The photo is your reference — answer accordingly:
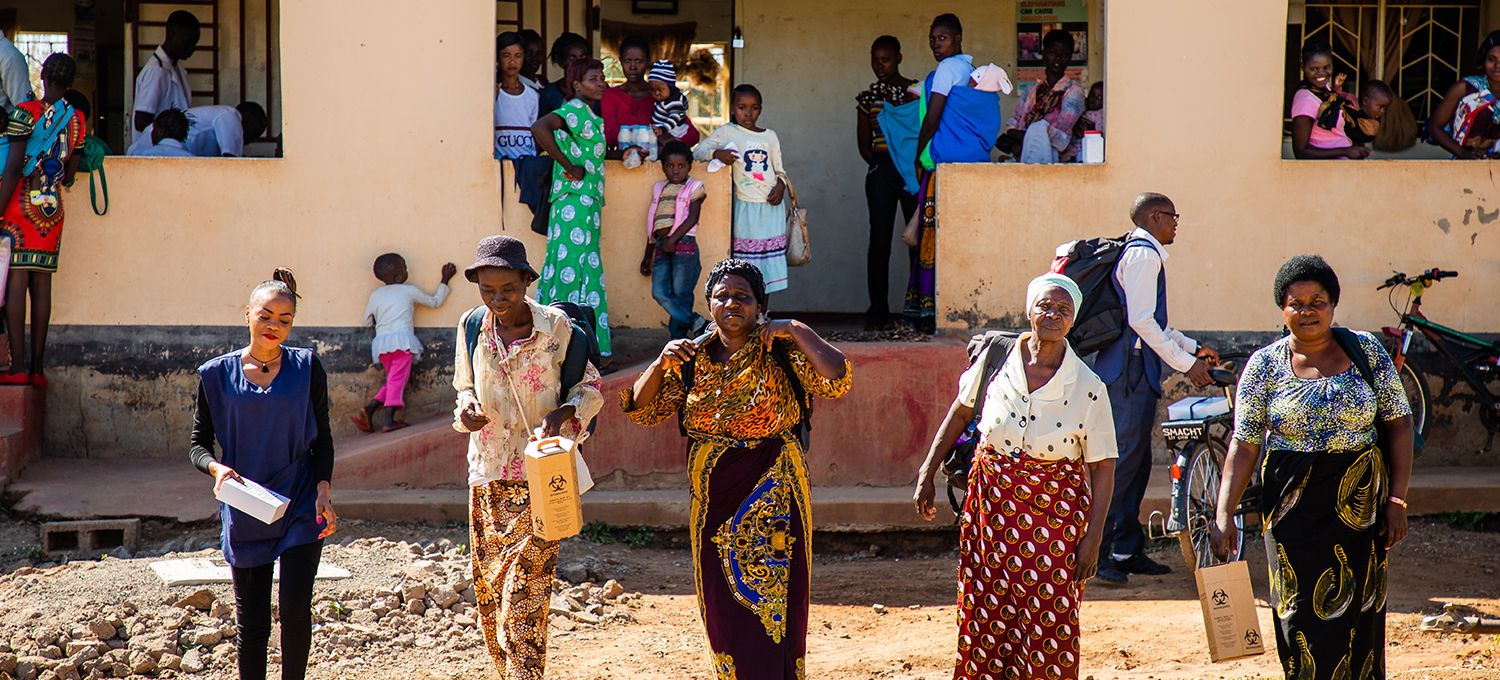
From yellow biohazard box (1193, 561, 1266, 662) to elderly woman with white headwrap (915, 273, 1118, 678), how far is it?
1.16 ft

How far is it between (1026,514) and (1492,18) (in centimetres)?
806

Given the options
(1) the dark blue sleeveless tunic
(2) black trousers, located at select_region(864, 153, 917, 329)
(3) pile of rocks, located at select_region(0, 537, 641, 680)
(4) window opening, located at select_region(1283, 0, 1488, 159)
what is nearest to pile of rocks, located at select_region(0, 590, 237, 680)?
(3) pile of rocks, located at select_region(0, 537, 641, 680)

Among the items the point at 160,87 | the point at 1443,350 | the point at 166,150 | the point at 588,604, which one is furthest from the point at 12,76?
the point at 1443,350

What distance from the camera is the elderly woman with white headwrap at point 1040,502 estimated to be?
12.6 ft

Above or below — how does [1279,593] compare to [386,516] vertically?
above

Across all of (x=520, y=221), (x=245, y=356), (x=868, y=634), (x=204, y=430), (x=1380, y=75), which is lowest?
(x=868, y=634)

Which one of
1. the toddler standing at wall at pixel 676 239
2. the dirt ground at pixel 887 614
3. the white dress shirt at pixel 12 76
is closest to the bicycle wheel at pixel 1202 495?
the dirt ground at pixel 887 614

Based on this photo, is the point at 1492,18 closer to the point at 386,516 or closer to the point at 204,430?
the point at 386,516

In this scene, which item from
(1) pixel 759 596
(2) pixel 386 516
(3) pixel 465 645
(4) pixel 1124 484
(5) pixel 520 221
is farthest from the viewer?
(5) pixel 520 221

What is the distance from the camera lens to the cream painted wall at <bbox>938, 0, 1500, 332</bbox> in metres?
7.71

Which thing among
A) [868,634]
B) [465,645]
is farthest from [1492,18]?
[465,645]

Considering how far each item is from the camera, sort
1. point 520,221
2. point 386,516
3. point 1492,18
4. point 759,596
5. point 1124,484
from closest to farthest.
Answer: point 759,596
point 1124,484
point 386,516
point 520,221
point 1492,18

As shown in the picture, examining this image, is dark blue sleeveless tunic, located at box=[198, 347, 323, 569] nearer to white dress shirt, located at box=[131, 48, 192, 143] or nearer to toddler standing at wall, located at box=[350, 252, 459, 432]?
toddler standing at wall, located at box=[350, 252, 459, 432]

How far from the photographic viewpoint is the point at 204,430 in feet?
12.9
